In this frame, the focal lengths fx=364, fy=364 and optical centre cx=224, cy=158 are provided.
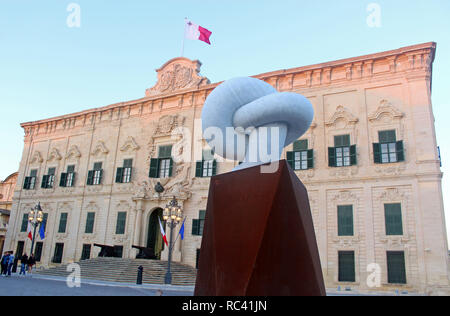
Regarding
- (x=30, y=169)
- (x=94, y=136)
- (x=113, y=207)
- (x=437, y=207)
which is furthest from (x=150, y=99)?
(x=437, y=207)

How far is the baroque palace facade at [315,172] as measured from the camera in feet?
48.0

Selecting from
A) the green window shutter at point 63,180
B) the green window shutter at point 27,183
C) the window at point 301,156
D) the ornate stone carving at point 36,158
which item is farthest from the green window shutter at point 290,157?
the green window shutter at point 27,183

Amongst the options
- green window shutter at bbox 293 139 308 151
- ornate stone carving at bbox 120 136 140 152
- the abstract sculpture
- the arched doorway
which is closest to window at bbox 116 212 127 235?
the arched doorway

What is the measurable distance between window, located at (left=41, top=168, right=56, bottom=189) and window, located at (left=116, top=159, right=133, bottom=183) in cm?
582

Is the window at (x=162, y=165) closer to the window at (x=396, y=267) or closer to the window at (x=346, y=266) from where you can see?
the window at (x=346, y=266)

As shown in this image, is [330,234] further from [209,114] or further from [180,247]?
[209,114]

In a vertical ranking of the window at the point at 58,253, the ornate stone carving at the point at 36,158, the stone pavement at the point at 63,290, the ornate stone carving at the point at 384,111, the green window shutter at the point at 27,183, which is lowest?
the stone pavement at the point at 63,290

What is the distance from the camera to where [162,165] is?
68.2 feet

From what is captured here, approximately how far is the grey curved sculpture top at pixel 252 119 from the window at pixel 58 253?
1887 centimetres

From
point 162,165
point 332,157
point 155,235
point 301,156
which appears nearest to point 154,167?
point 162,165

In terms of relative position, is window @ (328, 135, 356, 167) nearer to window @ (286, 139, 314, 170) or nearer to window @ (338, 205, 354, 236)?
window @ (286, 139, 314, 170)

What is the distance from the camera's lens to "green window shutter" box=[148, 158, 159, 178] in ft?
67.5

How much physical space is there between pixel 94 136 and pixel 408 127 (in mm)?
18268

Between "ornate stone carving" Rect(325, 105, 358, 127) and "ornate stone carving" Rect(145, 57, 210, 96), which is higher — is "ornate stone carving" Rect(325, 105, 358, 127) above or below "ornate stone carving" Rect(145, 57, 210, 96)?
below
